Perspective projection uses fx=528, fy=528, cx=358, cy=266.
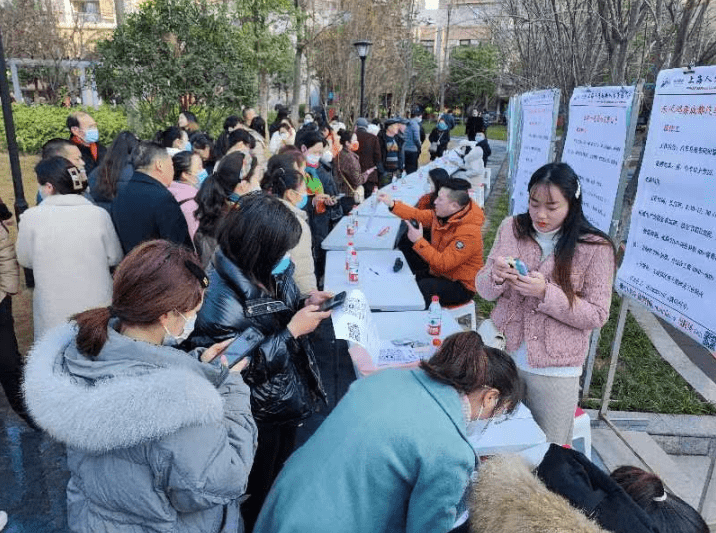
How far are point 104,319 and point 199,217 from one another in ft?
6.27

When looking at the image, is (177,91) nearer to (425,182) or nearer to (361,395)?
(425,182)

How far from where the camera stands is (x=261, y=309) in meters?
2.06

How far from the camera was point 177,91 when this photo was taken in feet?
32.8

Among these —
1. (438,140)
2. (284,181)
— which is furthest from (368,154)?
(284,181)

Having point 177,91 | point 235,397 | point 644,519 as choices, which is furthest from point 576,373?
point 177,91

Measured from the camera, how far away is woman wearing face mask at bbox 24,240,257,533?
4.10ft

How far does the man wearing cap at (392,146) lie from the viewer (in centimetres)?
1137

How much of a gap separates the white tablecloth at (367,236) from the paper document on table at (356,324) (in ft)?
7.34

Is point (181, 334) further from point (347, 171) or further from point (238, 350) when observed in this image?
point (347, 171)

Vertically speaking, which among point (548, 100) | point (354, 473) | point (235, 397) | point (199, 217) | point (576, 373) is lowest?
point (576, 373)

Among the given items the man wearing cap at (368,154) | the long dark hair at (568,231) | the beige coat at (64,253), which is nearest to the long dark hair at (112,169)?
the beige coat at (64,253)

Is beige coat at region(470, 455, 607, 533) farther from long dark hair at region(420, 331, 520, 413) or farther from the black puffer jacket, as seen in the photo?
the black puffer jacket

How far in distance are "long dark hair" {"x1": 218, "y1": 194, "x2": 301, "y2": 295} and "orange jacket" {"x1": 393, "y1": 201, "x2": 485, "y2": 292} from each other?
6.28ft

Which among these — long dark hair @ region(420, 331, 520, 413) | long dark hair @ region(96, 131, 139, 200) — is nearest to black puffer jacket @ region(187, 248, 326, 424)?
long dark hair @ region(420, 331, 520, 413)
